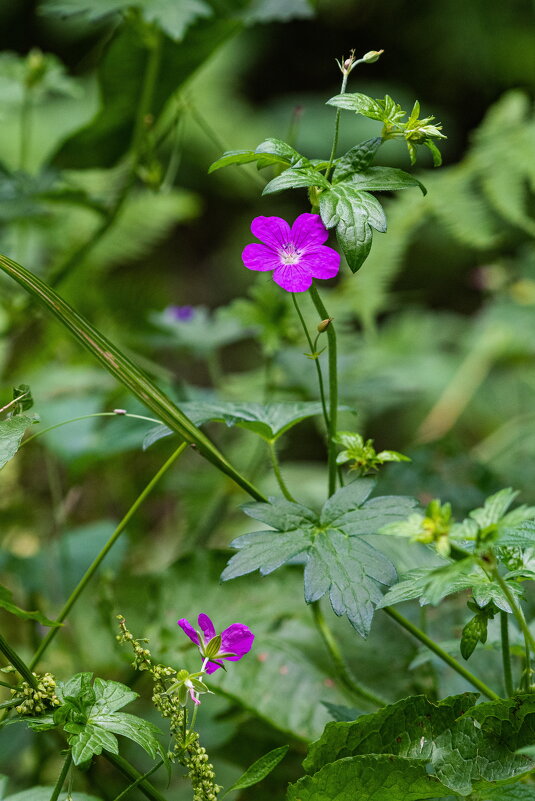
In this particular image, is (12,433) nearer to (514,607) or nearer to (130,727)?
(130,727)

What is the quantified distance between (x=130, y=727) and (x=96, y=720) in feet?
0.09

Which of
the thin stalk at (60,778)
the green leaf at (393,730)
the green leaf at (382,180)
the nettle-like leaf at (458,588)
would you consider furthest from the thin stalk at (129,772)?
the green leaf at (382,180)

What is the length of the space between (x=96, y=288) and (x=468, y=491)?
1.08m

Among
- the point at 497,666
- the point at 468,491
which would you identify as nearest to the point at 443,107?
the point at 468,491

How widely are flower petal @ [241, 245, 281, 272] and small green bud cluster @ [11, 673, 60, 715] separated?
381 mm

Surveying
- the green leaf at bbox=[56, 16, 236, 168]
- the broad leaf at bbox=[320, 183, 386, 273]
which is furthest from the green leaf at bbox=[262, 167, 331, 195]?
the green leaf at bbox=[56, 16, 236, 168]

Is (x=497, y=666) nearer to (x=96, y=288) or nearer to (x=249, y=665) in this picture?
(x=249, y=665)

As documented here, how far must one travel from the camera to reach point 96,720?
1.98 feet

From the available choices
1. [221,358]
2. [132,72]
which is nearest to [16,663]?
[132,72]

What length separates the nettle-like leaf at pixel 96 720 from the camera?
1.86 feet

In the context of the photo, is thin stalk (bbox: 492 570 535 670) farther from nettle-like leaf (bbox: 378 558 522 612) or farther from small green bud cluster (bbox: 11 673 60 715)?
small green bud cluster (bbox: 11 673 60 715)

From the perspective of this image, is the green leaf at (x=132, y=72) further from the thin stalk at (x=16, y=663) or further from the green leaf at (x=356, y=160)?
the thin stalk at (x=16, y=663)

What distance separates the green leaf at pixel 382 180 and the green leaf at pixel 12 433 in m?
0.34

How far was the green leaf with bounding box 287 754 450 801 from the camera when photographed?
0.64 m
